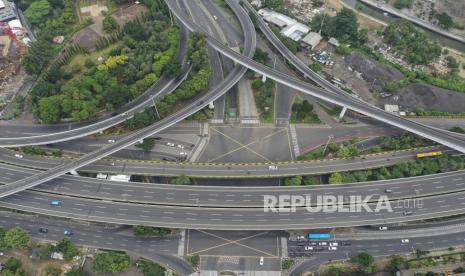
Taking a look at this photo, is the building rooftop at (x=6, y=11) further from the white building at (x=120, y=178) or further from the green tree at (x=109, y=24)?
the white building at (x=120, y=178)

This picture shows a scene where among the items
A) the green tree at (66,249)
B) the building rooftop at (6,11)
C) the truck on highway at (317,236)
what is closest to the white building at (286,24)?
the truck on highway at (317,236)

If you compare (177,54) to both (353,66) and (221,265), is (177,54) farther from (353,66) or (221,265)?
(221,265)

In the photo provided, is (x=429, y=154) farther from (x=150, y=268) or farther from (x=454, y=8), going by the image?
(x=454, y=8)

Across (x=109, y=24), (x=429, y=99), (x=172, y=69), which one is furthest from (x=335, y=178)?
(x=109, y=24)

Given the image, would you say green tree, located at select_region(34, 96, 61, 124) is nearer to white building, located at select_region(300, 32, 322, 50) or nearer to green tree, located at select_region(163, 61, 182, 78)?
green tree, located at select_region(163, 61, 182, 78)

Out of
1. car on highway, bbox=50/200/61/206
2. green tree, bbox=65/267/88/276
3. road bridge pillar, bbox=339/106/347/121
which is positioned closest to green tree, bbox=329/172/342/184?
road bridge pillar, bbox=339/106/347/121

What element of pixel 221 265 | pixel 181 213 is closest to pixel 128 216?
pixel 181 213
